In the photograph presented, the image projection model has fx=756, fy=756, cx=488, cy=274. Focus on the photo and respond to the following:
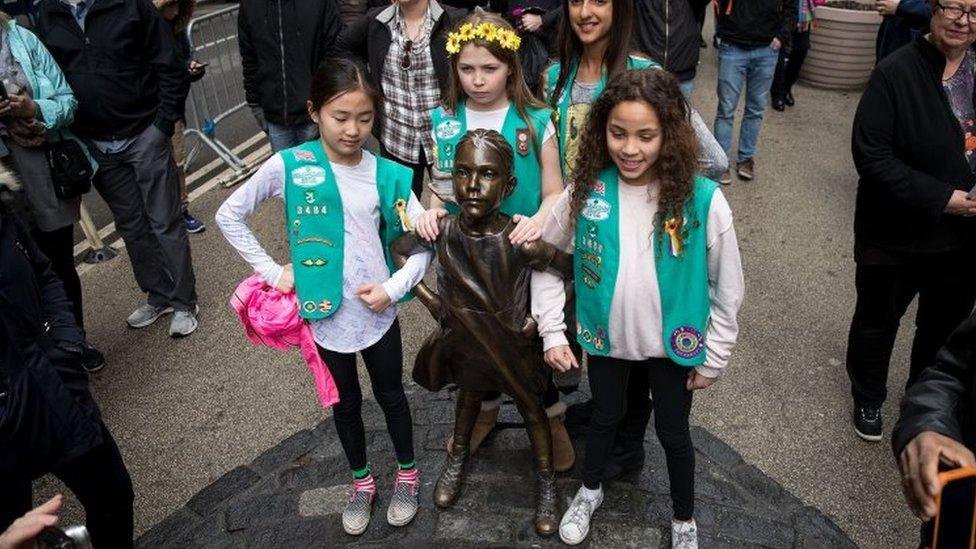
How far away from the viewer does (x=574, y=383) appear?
3.17 metres

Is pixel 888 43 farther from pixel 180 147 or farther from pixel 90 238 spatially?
pixel 90 238

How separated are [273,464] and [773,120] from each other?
21.8ft

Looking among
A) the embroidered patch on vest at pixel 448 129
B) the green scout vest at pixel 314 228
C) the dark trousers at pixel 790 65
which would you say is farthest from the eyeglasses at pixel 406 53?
the dark trousers at pixel 790 65

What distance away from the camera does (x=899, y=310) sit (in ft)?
11.8

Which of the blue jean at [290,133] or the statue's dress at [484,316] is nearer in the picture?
the statue's dress at [484,316]

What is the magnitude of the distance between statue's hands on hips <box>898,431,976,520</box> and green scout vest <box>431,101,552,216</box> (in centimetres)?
164

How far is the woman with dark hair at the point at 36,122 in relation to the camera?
371cm

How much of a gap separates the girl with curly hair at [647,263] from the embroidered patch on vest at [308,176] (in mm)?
847

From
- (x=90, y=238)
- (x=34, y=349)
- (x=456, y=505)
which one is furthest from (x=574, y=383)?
(x=90, y=238)

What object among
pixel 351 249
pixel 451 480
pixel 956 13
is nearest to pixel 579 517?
pixel 451 480

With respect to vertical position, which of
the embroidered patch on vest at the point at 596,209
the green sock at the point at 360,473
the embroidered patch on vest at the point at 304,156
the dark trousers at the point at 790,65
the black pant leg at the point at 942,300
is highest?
the embroidered patch on vest at the point at 304,156

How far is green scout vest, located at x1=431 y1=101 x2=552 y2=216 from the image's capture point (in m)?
3.00

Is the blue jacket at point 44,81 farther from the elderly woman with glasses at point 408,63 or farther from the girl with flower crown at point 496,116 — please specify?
the girl with flower crown at point 496,116

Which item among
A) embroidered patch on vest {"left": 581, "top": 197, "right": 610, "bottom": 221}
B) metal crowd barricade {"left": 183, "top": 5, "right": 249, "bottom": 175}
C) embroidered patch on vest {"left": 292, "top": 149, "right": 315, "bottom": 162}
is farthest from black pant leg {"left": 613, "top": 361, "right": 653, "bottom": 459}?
metal crowd barricade {"left": 183, "top": 5, "right": 249, "bottom": 175}
